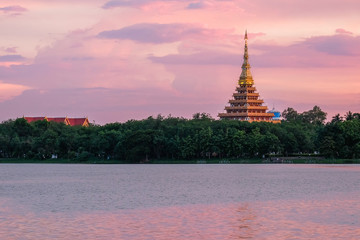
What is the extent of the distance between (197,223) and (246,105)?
414 ft

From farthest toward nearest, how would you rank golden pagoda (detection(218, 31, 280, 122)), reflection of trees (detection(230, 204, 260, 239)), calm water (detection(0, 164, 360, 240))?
golden pagoda (detection(218, 31, 280, 122)) → calm water (detection(0, 164, 360, 240)) → reflection of trees (detection(230, 204, 260, 239))

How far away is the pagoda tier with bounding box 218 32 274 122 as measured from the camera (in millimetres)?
151750

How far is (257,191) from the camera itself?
47844 mm

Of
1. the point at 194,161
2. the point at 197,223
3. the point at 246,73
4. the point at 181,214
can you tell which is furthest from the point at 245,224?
the point at 246,73

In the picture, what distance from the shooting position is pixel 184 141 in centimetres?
11319

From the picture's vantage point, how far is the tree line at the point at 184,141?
340ft

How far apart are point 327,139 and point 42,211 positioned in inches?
2990

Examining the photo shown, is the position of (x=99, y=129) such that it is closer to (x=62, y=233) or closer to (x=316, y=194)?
(x=316, y=194)

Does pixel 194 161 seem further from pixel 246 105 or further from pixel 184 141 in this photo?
pixel 246 105

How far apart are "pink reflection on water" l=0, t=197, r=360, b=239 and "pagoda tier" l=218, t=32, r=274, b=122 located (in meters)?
116

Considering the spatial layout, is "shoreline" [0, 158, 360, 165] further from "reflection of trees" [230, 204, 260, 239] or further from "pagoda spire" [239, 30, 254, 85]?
"reflection of trees" [230, 204, 260, 239]

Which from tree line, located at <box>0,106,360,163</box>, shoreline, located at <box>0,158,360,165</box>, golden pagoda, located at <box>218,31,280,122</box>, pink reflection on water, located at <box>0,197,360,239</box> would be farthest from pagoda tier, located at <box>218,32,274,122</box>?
pink reflection on water, located at <box>0,197,360,239</box>

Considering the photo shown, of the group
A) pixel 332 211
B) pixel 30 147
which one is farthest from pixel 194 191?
pixel 30 147

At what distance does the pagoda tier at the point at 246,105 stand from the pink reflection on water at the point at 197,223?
4568 inches
